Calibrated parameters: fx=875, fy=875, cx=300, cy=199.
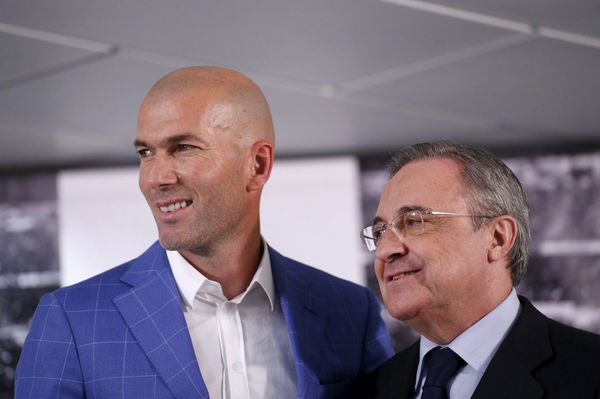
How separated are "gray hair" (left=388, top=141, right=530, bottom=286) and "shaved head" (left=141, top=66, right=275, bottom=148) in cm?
40

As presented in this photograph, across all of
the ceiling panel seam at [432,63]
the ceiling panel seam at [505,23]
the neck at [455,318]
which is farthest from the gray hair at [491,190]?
the ceiling panel seam at [432,63]

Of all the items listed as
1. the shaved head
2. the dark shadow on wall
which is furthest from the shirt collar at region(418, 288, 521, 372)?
the dark shadow on wall

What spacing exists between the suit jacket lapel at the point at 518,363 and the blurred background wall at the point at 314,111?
1477 millimetres

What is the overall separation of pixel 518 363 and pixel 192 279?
2.61 feet

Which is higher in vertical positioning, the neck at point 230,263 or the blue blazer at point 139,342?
the neck at point 230,263

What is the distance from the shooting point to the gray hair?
6.52 feet

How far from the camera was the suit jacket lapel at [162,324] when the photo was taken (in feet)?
6.60

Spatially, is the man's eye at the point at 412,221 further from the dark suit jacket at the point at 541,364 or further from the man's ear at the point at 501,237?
the dark suit jacket at the point at 541,364

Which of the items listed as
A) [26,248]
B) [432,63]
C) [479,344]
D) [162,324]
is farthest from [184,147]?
[26,248]

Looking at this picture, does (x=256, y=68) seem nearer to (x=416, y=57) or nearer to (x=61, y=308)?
(x=416, y=57)

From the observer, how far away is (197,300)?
2.18 metres

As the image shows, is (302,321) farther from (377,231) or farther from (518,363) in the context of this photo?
(518,363)

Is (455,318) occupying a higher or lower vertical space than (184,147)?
lower

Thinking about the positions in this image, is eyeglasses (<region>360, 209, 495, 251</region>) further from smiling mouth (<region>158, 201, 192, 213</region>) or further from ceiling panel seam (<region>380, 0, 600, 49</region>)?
ceiling panel seam (<region>380, 0, 600, 49</region>)
